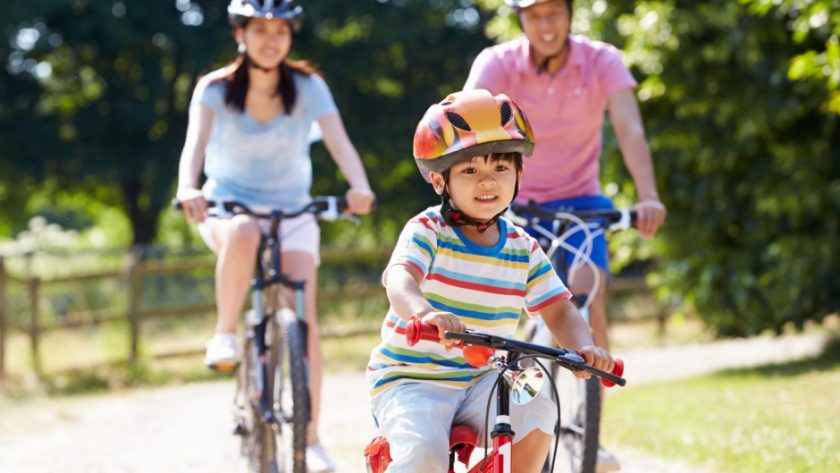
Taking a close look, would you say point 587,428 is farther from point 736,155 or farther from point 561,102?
point 736,155

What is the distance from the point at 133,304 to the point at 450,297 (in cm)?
1166

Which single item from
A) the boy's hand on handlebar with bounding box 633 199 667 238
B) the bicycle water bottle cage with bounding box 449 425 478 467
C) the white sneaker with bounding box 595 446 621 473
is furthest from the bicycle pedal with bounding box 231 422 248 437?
the bicycle water bottle cage with bounding box 449 425 478 467

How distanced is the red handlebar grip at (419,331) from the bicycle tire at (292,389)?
2.01m

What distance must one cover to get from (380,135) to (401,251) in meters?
27.5

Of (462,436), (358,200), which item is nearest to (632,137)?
(358,200)

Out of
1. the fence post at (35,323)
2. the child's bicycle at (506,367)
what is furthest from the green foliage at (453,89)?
the child's bicycle at (506,367)

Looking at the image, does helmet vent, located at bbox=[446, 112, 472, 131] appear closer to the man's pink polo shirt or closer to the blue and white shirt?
the man's pink polo shirt

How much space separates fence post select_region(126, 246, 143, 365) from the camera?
14688 mm

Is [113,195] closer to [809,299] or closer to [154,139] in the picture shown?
[154,139]

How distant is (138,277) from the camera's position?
15.0 metres

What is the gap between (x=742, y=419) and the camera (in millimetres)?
8188

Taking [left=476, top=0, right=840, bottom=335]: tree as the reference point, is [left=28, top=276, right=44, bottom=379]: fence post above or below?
below

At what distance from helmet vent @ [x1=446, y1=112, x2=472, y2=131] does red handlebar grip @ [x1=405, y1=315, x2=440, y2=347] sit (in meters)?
0.64

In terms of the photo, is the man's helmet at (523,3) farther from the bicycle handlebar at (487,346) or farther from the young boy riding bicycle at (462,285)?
the bicycle handlebar at (487,346)
